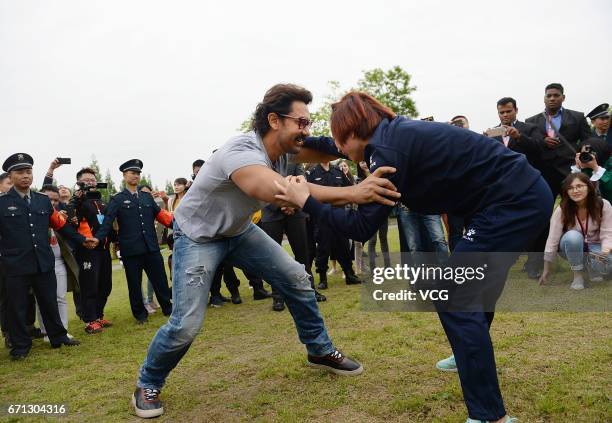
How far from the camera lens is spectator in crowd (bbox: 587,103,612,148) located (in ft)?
25.0

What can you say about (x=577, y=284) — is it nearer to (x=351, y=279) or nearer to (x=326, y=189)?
(x=351, y=279)

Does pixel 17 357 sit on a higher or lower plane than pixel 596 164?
lower

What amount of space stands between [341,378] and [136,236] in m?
4.34

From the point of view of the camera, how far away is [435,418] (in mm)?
3014

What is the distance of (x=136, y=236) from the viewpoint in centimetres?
714

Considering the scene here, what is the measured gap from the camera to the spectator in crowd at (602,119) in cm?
761

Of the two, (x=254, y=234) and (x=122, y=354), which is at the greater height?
(x=254, y=234)

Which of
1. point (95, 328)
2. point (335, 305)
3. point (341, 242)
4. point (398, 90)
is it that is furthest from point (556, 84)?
point (398, 90)

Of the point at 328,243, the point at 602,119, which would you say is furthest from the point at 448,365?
the point at 602,119

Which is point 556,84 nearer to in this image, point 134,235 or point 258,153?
point 258,153

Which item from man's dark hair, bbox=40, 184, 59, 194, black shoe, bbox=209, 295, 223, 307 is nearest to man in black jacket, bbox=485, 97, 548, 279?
black shoe, bbox=209, 295, 223, 307

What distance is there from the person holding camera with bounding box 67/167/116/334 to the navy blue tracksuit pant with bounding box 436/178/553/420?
5.66m

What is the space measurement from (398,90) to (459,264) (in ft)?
149

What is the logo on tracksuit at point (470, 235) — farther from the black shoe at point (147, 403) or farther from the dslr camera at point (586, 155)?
the dslr camera at point (586, 155)
